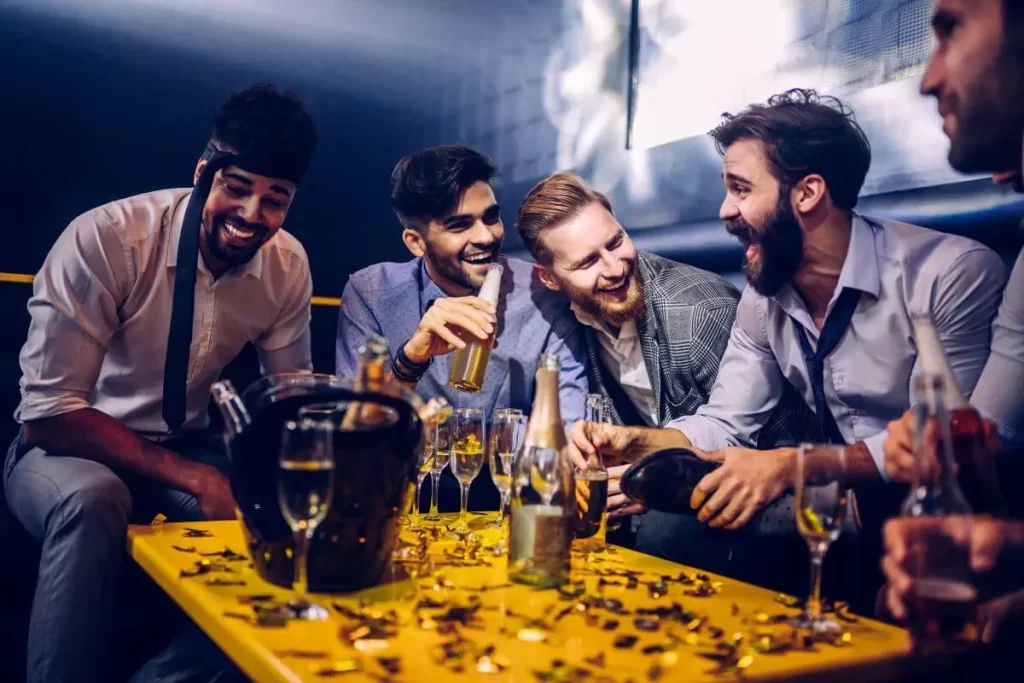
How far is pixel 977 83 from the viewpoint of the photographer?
156cm

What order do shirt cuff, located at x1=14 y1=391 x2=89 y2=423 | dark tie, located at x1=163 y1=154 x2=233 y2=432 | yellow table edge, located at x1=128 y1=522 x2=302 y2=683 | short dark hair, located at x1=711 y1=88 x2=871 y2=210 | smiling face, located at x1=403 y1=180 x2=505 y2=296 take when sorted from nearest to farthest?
1. yellow table edge, located at x1=128 y1=522 x2=302 y2=683
2. short dark hair, located at x1=711 y1=88 x2=871 y2=210
3. shirt cuff, located at x1=14 y1=391 x2=89 y2=423
4. dark tie, located at x1=163 y1=154 x2=233 y2=432
5. smiling face, located at x1=403 y1=180 x2=505 y2=296

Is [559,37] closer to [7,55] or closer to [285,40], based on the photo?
[285,40]

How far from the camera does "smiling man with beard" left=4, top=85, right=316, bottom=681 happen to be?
5.78 ft

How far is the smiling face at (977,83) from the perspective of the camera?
4.97 ft

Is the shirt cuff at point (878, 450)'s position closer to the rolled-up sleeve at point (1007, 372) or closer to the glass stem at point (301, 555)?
the rolled-up sleeve at point (1007, 372)

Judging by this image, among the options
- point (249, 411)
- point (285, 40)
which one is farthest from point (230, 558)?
point (285, 40)

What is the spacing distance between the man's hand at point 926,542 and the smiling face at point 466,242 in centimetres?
174

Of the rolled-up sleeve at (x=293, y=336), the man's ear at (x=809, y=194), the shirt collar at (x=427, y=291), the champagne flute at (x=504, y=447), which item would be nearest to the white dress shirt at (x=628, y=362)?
the shirt collar at (x=427, y=291)

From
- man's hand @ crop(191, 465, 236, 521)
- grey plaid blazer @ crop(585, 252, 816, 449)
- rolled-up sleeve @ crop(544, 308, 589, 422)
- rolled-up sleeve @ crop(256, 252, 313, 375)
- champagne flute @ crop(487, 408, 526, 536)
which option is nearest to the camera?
champagne flute @ crop(487, 408, 526, 536)

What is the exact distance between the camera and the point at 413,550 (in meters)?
1.43

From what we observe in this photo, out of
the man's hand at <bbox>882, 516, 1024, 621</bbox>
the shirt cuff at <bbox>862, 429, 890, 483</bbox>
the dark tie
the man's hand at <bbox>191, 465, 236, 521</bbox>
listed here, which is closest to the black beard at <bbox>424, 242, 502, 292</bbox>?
the dark tie

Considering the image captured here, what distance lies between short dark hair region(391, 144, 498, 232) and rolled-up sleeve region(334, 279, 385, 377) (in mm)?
290

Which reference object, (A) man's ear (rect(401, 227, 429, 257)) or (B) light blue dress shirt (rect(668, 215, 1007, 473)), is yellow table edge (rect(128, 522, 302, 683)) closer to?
(B) light blue dress shirt (rect(668, 215, 1007, 473))

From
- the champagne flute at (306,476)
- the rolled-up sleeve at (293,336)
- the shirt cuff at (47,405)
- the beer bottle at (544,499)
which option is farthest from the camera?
the rolled-up sleeve at (293,336)
